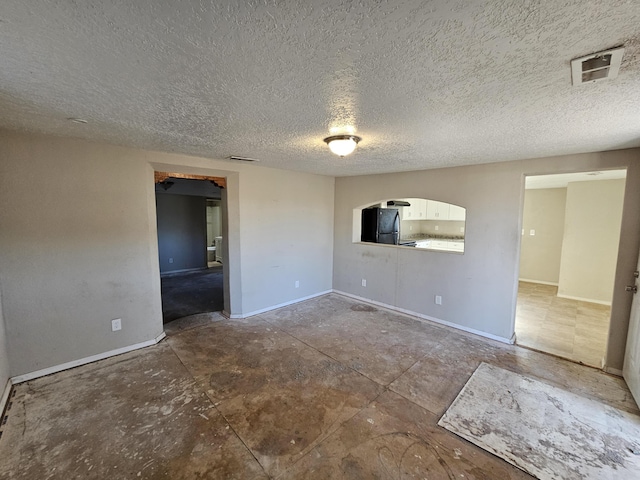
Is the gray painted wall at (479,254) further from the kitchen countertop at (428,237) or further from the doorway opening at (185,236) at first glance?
the doorway opening at (185,236)

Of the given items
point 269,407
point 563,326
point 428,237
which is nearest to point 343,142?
point 269,407

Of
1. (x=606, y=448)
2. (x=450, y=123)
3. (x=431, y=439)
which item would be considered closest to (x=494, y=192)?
(x=450, y=123)

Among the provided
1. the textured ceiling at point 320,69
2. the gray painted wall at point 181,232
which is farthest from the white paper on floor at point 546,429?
the gray painted wall at point 181,232

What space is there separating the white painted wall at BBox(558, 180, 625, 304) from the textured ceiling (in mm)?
3118

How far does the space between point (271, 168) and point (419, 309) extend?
10.2ft

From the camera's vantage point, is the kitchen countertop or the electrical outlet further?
the kitchen countertop

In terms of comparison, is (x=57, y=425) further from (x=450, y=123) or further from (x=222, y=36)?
(x=450, y=123)

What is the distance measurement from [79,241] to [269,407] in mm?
2419

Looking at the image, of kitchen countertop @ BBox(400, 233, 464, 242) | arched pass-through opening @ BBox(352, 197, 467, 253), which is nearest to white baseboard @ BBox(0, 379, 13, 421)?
arched pass-through opening @ BBox(352, 197, 467, 253)

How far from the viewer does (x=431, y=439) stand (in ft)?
5.92

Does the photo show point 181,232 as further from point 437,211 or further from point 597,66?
point 597,66

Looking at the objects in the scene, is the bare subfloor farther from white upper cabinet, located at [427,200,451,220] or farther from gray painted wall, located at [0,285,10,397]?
white upper cabinet, located at [427,200,451,220]

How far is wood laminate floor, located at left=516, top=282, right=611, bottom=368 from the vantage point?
9.82 ft

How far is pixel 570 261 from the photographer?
16.0 feet
